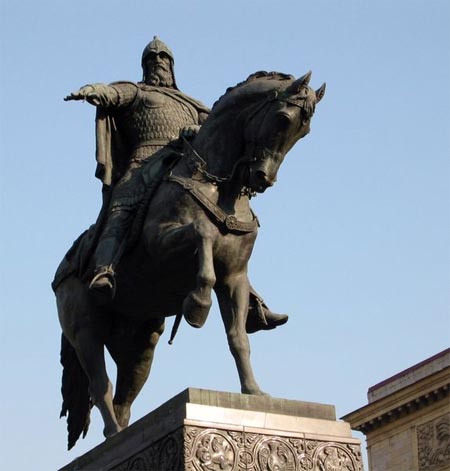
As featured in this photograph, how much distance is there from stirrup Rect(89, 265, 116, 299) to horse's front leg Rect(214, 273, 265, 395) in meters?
0.99

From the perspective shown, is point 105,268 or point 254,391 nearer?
point 254,391

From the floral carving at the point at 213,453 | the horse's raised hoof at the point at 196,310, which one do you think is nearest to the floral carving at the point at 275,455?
the floral carving at the point at 213,453

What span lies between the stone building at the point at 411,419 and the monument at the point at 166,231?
93.7 ft

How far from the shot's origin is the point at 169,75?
49.2 feet

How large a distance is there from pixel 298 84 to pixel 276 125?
1.42 feet

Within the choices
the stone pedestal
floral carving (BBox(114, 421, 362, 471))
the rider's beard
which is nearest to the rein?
the rider's beard

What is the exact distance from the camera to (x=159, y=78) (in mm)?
14906

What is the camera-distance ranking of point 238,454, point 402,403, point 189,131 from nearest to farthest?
point 238,454 < point 189,131 < point 402,403

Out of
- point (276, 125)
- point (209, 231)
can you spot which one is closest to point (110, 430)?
point (209, 231)

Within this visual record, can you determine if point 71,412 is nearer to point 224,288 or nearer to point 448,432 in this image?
point 224,288

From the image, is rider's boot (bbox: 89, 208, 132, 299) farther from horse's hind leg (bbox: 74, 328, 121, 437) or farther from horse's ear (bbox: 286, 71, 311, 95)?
horse's ear (bbox: 286, 71, 311, 95)

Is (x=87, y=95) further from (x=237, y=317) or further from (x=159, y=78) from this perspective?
(x=237, y=317)

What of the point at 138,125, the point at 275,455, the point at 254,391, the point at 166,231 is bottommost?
the point at 275,455

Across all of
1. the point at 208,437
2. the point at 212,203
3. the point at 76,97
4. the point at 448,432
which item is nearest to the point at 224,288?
the point at 212,203
